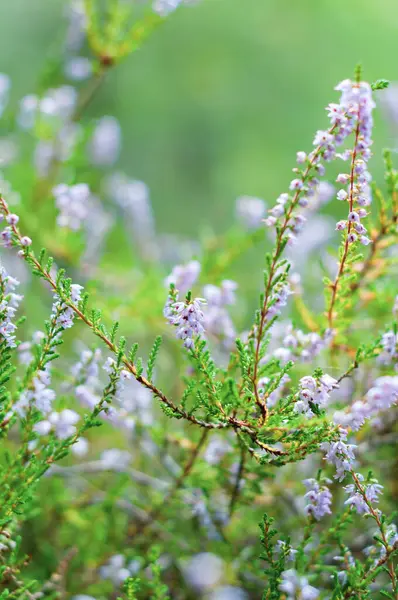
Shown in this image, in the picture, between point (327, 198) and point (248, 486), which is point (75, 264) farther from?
point (248, 486)

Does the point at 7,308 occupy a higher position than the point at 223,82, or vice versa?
the point at 223,82

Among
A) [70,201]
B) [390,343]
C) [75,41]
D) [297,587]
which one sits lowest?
[297,587]

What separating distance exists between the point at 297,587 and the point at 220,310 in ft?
1.52

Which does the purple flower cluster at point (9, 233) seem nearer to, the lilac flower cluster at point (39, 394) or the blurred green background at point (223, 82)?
the lilac flower cluster at point (39, 394)

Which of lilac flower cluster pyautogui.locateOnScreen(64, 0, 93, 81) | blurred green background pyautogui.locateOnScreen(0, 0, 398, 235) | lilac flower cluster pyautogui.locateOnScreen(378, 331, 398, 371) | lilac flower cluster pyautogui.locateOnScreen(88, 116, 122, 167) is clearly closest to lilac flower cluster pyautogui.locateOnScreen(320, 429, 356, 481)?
lilac flower cluster pyautogui.locateOnScreen(378, 331, 398, 371)

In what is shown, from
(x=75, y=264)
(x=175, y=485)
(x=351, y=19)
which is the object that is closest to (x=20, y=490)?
(x=175, y=485)

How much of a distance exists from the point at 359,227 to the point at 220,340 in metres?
0.48

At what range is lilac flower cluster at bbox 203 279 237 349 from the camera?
1027 mm

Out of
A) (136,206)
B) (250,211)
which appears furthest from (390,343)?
(136,206)

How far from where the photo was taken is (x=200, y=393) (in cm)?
64

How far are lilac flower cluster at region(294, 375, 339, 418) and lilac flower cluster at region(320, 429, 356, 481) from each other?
4cm

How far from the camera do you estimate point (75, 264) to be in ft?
4.78

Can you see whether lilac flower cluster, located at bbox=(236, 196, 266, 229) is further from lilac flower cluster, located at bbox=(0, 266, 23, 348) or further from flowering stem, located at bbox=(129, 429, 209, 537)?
lilac flower cluster, located at bbox=(0, 266, 23, 348)

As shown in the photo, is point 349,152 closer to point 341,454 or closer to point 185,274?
point 341,454
